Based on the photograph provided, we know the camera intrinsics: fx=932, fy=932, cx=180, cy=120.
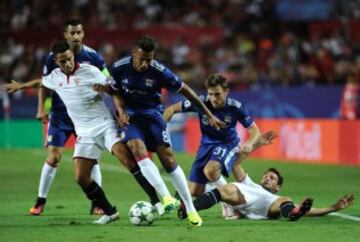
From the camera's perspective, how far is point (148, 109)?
10359 mm

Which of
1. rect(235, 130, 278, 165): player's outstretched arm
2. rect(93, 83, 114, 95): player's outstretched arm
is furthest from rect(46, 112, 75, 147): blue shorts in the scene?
rect(235, 130, 278, 165): player's outstretched arm

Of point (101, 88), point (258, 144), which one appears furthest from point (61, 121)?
point (258, 144)

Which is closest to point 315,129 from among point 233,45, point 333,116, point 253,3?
point 333,116

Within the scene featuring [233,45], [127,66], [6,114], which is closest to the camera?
[127,66]

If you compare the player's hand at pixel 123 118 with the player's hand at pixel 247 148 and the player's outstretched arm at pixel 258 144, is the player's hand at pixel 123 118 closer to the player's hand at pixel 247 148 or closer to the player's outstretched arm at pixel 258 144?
the player's hand at pixel 247 148

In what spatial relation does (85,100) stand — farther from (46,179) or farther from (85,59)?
(46,179)

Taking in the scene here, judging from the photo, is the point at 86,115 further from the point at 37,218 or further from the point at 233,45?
the point at 233,45

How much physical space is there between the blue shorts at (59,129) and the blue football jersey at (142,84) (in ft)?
4.50

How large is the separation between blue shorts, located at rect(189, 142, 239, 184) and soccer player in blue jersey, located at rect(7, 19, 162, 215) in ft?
3.44

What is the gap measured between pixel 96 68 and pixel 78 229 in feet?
6.19

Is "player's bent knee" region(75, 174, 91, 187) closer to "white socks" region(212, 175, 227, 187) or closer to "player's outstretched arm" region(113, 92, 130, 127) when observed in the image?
"player's outstretched arm" region(113, 92, 130, 127)

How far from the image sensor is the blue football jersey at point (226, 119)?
1121 cm

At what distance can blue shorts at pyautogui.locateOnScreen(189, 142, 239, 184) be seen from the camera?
1126cm

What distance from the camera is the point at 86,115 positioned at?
10164mm
